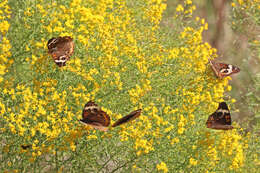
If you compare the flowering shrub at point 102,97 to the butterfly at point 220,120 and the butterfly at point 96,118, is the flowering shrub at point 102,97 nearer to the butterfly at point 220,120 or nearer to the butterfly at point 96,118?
the butterfly at point 220,120

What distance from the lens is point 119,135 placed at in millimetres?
5043

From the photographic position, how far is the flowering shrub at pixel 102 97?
16.0 feet

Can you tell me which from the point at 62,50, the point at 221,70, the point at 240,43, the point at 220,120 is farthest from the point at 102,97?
the point at 240,43

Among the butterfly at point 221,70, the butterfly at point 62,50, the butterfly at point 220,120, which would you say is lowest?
the butterfly at point 220,120

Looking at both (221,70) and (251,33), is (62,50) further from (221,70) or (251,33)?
(251,33)

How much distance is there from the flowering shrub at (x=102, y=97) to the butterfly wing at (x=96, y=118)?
32 centimetres

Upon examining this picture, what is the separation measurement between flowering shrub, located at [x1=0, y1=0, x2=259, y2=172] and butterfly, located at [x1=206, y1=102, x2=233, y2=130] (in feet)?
0.59

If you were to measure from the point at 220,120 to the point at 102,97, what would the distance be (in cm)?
175

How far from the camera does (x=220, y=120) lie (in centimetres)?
531

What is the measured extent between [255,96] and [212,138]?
524 cm

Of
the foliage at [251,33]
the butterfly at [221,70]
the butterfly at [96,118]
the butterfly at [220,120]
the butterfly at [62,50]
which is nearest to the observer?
the butterfly at [96,118]

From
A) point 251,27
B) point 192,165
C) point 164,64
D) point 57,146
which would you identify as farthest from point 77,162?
point 251,27

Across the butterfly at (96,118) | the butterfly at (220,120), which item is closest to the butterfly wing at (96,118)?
the butterfly at (96,118)

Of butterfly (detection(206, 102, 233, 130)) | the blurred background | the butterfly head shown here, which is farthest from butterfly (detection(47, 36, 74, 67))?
the blurred background
